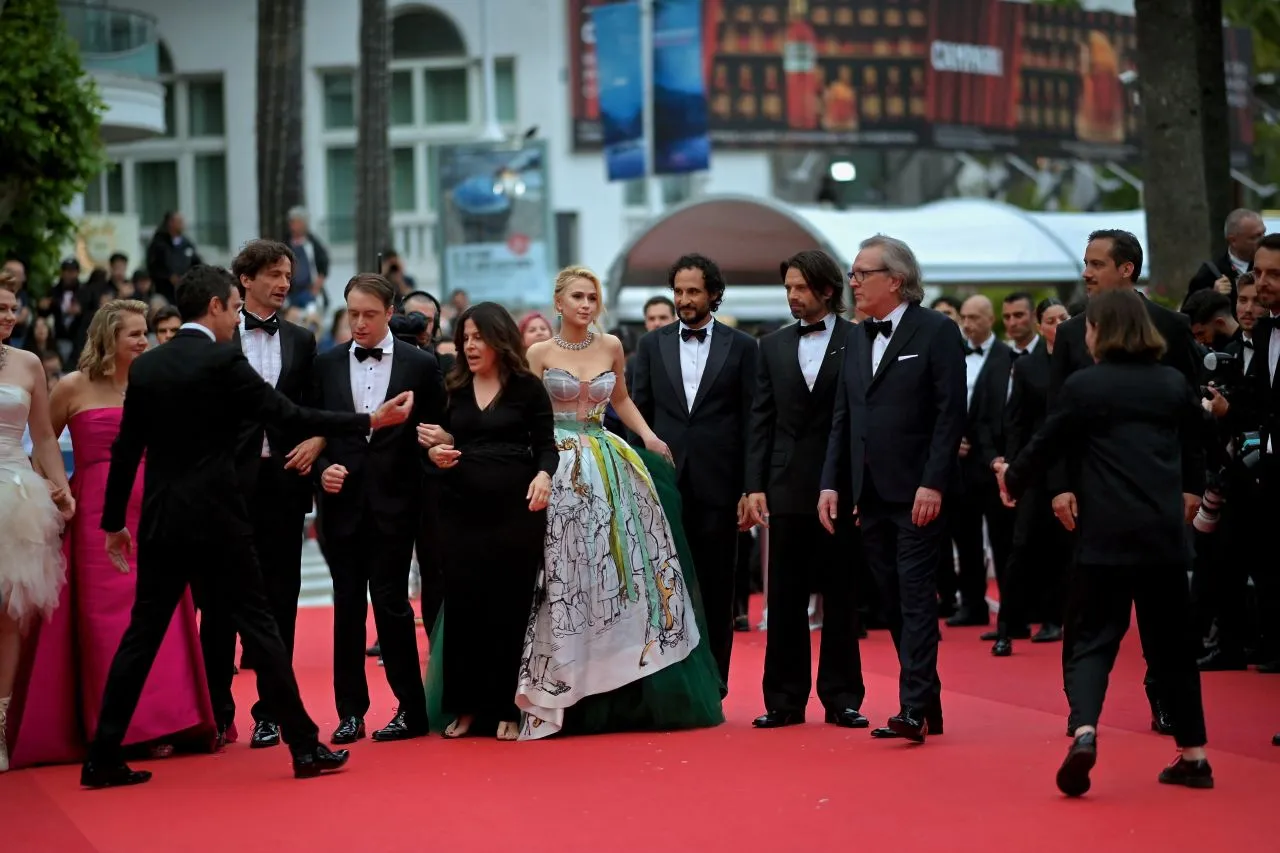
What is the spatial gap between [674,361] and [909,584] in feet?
6.68

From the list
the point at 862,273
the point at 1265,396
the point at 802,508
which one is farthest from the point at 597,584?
the point at 1265,396

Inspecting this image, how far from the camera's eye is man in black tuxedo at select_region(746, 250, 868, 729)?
903cm

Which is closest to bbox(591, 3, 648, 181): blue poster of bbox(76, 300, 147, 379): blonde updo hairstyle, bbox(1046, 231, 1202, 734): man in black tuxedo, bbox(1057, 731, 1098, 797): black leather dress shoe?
bbox(76, 300, 147, 379): blonde updo hairstyle

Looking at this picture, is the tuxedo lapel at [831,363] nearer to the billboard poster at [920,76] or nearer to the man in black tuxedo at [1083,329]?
the man in black tuxedo at [1083,329]

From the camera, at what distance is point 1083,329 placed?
8391 millimetres

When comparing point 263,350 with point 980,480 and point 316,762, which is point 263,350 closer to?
point 316,762

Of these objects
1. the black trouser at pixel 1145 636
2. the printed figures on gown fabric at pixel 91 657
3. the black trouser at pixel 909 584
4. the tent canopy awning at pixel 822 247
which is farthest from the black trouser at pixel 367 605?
the tent canopy awning at pixel 822 247

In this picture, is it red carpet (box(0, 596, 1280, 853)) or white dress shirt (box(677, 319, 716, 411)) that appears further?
white dress shirt (box(677, 319, 716, 411))

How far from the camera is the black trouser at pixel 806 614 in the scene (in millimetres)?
9016

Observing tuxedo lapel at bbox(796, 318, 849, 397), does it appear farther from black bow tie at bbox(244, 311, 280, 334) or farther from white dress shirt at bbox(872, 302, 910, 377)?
black bow tie at bbox(244, 311, 280, 334)

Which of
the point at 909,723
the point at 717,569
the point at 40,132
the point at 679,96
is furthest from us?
the point at 679,96

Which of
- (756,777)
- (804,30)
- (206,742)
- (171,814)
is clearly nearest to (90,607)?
(206,742)

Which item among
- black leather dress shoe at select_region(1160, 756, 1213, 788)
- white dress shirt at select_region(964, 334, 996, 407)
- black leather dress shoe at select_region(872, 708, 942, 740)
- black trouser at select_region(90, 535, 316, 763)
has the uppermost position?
white dress shirt at select_region(964, 334, 996, 407)

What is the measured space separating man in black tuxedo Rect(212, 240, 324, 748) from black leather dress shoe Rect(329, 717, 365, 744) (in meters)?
0.32
